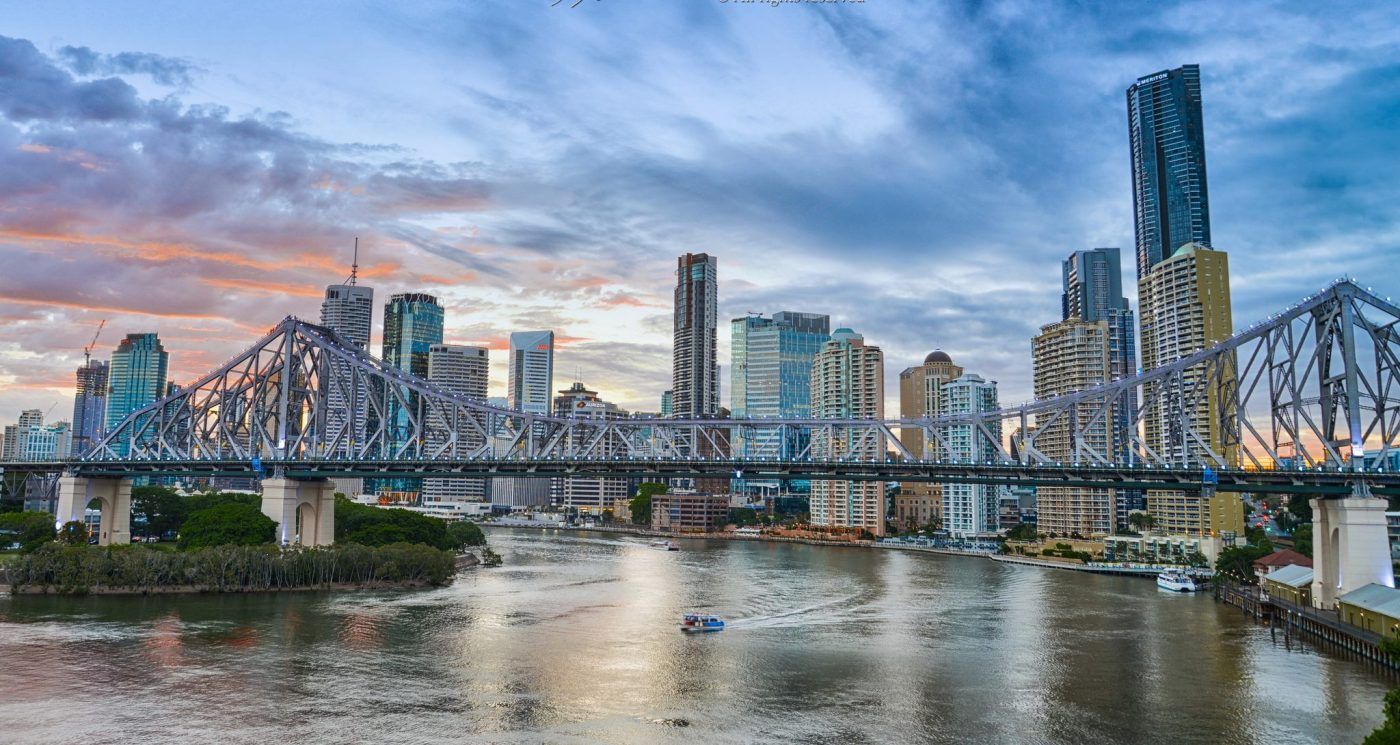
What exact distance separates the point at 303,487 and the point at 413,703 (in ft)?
178

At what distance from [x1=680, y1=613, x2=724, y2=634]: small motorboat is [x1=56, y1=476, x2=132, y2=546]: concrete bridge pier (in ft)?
190

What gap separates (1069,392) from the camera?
137250 millimetres

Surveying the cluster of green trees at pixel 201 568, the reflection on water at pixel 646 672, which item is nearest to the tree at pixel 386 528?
the cluster of green trees at pixel 201 568

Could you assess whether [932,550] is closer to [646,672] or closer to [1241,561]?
[1241,561]

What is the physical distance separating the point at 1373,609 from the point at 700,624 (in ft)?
109

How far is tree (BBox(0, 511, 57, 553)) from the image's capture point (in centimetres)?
7738

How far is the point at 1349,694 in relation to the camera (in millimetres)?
39906

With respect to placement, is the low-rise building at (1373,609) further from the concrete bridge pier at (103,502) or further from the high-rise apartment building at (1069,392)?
the concrete bridge pier at (103,502)

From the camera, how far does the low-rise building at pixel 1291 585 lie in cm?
6053

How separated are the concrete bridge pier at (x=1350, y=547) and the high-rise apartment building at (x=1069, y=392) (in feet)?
242

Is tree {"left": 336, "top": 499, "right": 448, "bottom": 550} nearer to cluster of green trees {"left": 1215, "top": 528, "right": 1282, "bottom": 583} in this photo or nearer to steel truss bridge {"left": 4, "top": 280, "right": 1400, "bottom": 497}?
steel truss bridge {"left": 4, "top": 280, "right": 1400, "bottom": 497}

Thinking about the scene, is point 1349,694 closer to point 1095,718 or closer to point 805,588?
point 1095,718

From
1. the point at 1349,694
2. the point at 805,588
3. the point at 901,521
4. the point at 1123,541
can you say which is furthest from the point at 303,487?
the point at 901,521

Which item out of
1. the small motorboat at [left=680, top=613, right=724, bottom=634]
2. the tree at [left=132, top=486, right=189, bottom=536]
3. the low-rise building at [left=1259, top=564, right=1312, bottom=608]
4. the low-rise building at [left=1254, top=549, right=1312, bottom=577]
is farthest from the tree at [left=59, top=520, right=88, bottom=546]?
the low-rise building at [left=1254, top=549, right=1312, bottom=577]
